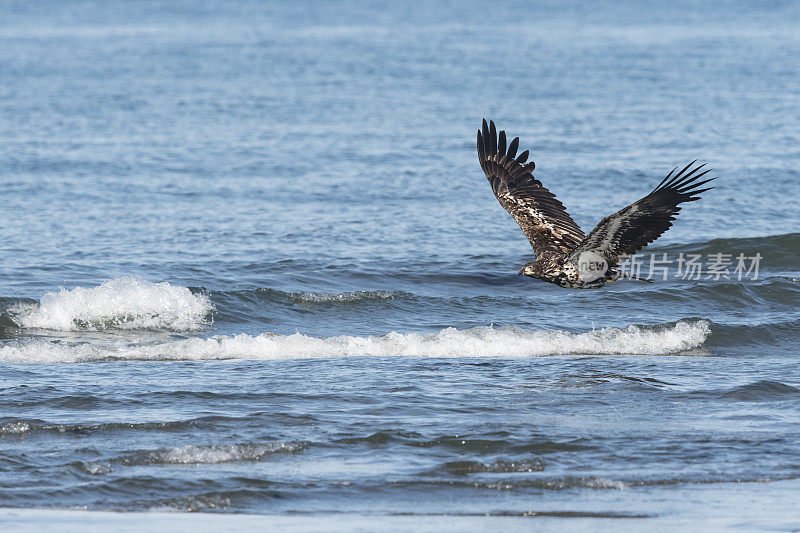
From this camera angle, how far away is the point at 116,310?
11172 mm

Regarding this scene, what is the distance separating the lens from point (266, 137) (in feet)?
74.0

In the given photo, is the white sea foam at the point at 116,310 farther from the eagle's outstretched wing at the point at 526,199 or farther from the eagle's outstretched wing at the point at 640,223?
the eagle's outstretched wing at the point at 640,223

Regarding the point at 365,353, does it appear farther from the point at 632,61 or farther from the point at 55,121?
the point at 632,61

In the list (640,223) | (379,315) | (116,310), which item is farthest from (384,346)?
(116,310)

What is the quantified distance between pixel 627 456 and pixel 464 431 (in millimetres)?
1053

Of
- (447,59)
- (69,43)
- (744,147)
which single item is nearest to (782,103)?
(744,147)

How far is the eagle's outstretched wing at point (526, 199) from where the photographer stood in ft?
30.9

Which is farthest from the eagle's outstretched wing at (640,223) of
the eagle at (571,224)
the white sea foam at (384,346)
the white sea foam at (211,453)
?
the white sea foam at (211,453)

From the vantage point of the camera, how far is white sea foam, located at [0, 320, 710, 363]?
9492 mm

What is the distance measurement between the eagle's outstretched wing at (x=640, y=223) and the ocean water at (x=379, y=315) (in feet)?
3.48

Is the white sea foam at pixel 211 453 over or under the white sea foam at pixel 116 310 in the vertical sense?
under

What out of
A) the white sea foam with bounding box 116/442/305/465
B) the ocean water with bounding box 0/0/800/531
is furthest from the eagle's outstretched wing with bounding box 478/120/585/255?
the white sea foam with bounding box 116/442/305/465

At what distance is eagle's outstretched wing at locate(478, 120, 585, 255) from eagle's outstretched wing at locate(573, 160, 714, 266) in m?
0.83

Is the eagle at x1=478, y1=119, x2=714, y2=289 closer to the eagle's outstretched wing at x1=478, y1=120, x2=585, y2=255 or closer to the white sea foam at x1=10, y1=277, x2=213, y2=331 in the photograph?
the eagle's outstretched wing at x1=478, y1=120, x2=585, y2=255
